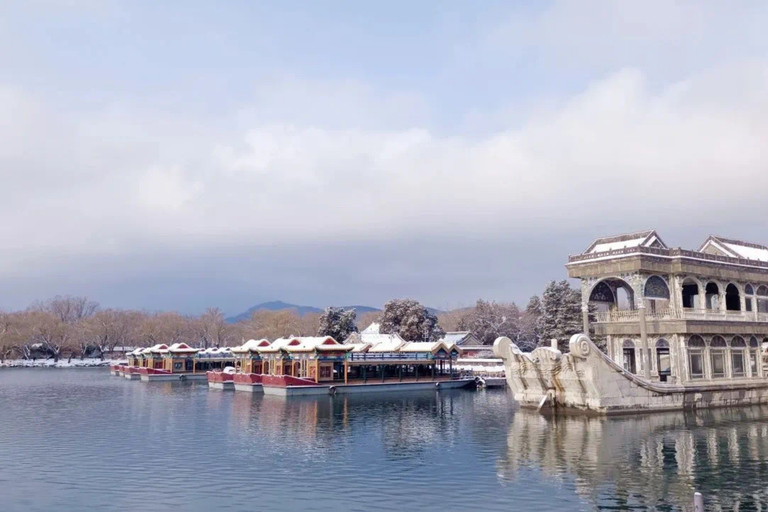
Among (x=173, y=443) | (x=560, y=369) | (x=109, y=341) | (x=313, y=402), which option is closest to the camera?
(x=173, y=443)

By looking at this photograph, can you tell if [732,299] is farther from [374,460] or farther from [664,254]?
[374,460]

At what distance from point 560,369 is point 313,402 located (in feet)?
63.1

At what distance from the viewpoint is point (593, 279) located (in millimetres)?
37875

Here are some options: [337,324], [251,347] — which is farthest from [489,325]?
[251,347]

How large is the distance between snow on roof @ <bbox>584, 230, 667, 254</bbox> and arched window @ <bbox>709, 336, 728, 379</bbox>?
6.27 metres

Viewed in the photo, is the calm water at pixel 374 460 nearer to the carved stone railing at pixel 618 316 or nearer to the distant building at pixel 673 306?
the distant building at pixel 673 306

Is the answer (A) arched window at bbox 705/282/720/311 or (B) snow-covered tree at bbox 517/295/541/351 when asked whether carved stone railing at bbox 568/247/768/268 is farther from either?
(B) snow-covered tree at bbox 517/295/541/351

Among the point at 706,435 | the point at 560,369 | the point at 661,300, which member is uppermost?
the point at 661,300

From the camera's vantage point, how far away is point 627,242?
38.1 m

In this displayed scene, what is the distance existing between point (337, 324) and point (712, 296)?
50.5 metres

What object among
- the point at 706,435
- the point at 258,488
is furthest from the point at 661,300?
the point at 258,488

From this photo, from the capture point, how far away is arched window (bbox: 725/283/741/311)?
138 feet

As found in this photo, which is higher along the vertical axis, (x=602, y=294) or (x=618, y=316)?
(x=602, y=294)

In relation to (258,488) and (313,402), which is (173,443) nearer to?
(258,488)
